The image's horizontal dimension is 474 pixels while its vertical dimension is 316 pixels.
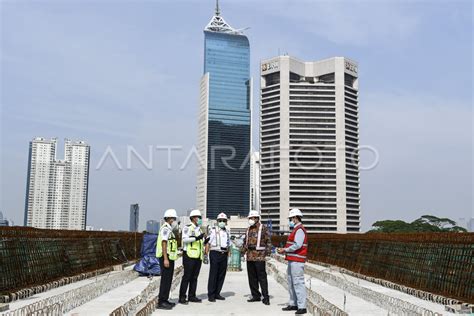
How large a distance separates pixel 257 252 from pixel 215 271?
3.19 feet

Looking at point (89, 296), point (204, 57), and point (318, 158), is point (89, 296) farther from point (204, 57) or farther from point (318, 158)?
point (204, 57)

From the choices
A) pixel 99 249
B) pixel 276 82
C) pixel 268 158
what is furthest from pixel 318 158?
pixel 99 249

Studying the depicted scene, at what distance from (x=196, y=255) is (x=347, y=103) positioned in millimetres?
139797

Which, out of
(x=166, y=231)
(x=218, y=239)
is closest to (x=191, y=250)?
(x=218, y=239)

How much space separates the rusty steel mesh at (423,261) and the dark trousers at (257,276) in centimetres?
350

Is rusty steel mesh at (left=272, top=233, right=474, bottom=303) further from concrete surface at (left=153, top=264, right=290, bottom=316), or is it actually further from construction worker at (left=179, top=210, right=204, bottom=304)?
construction worker at (left=179, top=210, right=204, bottom=304)

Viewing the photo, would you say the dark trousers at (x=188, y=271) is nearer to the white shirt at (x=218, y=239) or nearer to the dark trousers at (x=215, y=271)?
the dark trousers at (x=215, y=271)

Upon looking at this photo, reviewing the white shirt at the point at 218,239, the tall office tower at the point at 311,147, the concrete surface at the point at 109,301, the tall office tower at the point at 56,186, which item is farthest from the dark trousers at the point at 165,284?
the tall office tower at the point at 56,186

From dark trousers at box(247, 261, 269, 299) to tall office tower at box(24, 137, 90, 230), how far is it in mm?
132413

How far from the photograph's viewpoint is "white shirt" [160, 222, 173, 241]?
27.4 ft

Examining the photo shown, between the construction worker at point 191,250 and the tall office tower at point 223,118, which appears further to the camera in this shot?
the tall office tower at point 223,118

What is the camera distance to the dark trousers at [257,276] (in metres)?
8.96

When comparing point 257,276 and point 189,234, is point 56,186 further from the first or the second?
point 257,276

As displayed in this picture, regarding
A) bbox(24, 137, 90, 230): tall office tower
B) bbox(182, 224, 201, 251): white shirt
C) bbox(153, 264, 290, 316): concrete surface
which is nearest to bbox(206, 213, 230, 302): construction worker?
bbox(153, 264, 290, 316): concrete surface
